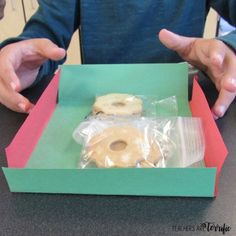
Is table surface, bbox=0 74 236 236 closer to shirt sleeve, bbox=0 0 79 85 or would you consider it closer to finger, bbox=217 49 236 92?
finger, bbox=217 49 236 92

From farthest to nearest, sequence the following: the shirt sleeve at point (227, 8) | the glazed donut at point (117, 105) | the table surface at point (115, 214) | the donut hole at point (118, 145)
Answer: the shirt sleeve at point (227, 8) → the glazed donut at point (117, 105) → the donut hole at point (118, 145) → the table surface at point (115, 214)

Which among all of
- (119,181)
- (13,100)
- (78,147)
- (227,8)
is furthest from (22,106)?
(227,8)

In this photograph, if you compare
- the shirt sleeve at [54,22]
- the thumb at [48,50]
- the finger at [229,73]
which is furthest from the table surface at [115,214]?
the shirt sleeve at [54,22]

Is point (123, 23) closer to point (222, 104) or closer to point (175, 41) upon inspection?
point (175, 41)

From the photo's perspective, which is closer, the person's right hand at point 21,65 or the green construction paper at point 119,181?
A: the green construction paper at point 119,181

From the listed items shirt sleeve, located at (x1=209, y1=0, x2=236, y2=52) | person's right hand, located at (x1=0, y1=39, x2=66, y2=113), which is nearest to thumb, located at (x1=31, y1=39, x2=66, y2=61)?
person's right hand, located at (x1=0, y1=39, x2=66, y2=113)

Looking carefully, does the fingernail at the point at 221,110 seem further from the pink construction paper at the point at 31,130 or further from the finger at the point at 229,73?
the pink construction paper at the point at 31,130
